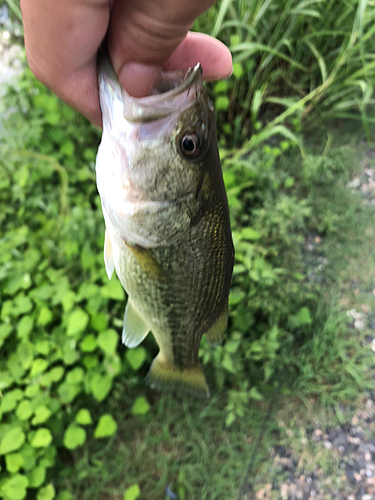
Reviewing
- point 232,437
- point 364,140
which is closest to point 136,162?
point 232,437

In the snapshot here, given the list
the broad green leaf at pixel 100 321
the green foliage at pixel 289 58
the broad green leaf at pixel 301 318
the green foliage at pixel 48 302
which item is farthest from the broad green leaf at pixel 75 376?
the green foliage at pixel 289 58

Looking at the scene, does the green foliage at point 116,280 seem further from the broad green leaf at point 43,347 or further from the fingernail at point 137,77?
the fingernail at point 137,77

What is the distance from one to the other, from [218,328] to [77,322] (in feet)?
2.47

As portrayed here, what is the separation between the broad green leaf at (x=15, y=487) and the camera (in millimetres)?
1381

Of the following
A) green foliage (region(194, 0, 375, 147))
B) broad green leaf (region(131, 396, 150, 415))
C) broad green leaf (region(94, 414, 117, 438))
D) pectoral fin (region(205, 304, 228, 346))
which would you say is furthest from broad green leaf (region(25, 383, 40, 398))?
green foliage (region(194, 0, 375, 147))

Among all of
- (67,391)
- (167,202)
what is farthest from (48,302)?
(167,202)

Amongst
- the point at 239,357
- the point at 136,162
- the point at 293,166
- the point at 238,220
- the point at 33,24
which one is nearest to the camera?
the point at 33,24

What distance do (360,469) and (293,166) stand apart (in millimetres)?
2196

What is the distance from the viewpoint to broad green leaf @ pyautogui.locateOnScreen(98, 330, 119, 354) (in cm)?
152

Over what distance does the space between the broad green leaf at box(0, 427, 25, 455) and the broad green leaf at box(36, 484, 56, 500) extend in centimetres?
27

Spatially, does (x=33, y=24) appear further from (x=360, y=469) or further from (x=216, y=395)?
(x=360, y=469)

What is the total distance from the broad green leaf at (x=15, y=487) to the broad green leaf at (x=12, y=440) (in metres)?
0.12

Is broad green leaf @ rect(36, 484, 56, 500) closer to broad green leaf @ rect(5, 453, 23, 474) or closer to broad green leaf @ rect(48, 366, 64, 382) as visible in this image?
broad green leaf @ rect(5, 453, 23, 474)

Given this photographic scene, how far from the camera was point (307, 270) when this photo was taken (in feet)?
7.78
